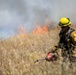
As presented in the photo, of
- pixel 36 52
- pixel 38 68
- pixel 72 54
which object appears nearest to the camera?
pixel 38 68

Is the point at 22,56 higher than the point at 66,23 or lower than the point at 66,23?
lower

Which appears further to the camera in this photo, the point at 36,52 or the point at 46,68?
the point at 36,52

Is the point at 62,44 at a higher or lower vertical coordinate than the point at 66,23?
lower

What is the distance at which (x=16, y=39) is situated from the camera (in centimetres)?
1459

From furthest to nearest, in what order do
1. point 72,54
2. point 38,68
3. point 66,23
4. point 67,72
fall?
point 66,23
point 72,54
point 38,68
point 67,72

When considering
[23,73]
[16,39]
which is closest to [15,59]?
[23,73]

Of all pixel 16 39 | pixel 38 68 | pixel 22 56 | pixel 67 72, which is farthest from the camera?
pixel 16 39

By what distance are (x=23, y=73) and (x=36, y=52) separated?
2.98 metres

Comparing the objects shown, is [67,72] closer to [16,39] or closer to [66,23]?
[66,23]

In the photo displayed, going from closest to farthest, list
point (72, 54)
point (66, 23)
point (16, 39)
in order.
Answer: point (72, 54) → point (66, 23) → point (16, 39)

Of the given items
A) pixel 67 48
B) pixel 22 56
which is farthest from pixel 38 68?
pixel 22 56

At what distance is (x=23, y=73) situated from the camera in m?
7.57

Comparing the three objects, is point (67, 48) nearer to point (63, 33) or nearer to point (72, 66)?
point (63, 33)

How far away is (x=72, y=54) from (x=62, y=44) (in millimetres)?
652
